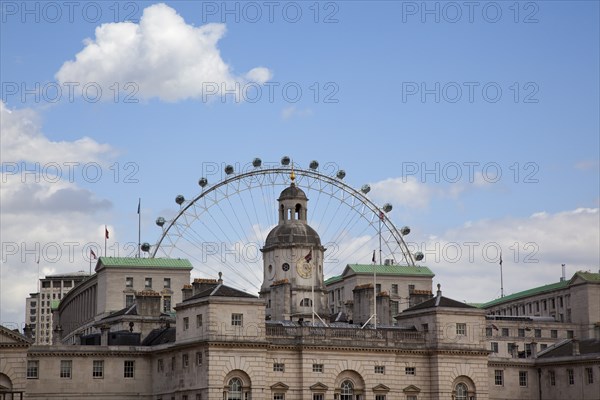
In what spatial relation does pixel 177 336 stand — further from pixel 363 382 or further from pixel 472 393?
pixel 472 393

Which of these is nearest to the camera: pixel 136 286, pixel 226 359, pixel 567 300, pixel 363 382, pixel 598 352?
pixel 226 359

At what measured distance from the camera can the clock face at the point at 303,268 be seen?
146 m

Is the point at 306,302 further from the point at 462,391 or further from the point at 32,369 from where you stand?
the point at 32,369

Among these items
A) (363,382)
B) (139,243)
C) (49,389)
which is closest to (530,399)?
(363,382)

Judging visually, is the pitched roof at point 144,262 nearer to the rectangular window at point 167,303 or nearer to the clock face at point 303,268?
the rectangular window at point 167,303

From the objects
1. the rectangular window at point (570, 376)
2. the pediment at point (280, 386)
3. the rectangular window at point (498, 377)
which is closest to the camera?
the pediment at point (280, 386)

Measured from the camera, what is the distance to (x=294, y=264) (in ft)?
479

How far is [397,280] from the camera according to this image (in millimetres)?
190875

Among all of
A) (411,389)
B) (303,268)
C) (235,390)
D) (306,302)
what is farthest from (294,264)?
(235,390)

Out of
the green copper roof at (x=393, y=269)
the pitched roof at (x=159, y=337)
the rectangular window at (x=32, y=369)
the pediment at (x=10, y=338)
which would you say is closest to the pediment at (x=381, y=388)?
the pitched roof at (x=159, y=337)

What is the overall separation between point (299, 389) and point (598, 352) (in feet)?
111

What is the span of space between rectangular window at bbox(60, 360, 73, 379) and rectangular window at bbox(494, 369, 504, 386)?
43.8 meters

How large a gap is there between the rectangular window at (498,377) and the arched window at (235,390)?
33.3 meters

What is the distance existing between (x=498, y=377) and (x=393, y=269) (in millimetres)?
55072
